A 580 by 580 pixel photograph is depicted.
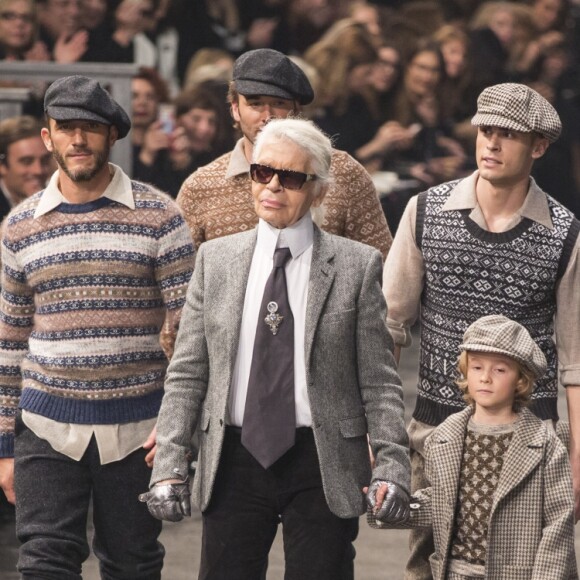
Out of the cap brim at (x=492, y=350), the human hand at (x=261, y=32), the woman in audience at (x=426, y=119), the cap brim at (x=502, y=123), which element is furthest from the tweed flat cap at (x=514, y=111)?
the woman in audience at (x=426, y=119)

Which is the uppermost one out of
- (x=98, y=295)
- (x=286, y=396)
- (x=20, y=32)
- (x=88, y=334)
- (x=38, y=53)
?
(x=20, y=32)

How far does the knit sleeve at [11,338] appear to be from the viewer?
5.29 m

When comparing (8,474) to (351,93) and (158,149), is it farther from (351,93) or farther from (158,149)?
(351,93)

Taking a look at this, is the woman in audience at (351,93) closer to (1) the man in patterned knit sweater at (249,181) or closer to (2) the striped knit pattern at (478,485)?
(1) the man in patterned knit sweater at (249,181)

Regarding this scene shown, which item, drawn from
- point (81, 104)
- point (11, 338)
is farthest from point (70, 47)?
point (81, 104)

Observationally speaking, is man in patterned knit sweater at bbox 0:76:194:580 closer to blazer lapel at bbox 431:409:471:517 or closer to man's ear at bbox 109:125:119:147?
man's ear at bbox 109:125:119:147

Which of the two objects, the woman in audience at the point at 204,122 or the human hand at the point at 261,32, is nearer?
the woman in audience at the point at 204,122

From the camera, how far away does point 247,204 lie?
586 centimetres

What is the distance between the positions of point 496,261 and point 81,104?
1304 mm

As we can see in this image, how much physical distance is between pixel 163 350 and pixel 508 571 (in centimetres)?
125

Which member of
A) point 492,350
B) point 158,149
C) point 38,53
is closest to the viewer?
point 492,350

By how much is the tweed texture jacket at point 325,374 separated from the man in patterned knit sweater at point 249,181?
3.60 feet

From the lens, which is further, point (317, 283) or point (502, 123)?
point (502, 123)

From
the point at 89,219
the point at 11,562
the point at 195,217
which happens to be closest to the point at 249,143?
the point at 195,217
